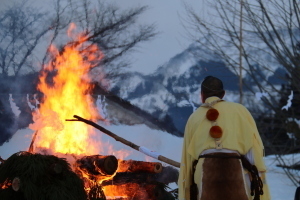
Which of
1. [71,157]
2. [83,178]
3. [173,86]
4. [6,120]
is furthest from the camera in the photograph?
[173,86]

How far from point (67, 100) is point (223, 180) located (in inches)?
136

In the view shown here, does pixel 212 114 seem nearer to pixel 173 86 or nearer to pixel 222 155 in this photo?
pixel 222 155

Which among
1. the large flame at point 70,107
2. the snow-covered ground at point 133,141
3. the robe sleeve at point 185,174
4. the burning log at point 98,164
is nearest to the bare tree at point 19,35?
the large flame at point 70,107

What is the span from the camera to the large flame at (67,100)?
670 centimetres

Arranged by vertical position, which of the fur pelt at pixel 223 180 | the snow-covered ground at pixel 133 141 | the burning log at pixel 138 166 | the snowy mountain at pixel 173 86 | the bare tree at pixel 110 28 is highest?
the bare tree at pixel 110 28

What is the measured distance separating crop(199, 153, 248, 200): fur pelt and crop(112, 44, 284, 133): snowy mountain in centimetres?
421

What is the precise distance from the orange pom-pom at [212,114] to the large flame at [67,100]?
8.39ft

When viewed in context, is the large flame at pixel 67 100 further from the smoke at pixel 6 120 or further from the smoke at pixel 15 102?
the smoke at pixel 6 120

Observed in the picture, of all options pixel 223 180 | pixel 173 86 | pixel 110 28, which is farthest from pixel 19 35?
pixel 223 180

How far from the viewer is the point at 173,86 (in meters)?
8.72

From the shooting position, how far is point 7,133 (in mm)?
7836

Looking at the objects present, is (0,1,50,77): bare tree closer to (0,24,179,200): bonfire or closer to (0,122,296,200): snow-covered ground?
(0,24,179,200): bonfire

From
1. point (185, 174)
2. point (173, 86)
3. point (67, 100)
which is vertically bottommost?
point (185, 174)

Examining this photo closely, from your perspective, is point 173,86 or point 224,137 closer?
point 224,137
